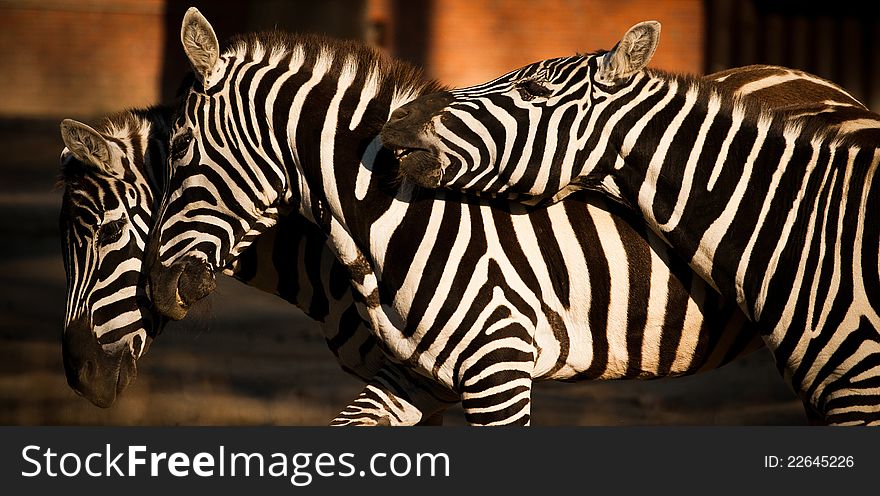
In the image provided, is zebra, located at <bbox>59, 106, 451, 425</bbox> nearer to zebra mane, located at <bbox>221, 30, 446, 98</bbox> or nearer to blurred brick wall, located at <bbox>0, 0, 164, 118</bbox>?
zebra mane, located at <bbox>221, 30, 446, 98</bbox>

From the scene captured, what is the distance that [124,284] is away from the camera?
422cm

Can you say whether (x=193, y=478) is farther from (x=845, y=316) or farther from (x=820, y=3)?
(x=820, y=3)

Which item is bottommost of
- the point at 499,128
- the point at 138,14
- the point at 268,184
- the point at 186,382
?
the point at 186,382

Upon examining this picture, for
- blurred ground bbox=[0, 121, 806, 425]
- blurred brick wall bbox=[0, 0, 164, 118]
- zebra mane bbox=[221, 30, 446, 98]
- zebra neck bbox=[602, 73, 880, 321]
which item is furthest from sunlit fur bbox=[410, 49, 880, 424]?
blurred brick wall bbox=[0, 0, 164, 118]

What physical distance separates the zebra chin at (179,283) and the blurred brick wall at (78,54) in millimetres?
13703

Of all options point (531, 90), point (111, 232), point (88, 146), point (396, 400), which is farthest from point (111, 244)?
point (531, 90)

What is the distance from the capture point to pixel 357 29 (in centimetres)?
1423

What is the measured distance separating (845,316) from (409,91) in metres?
1.76

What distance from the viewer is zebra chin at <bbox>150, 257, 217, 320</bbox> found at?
12.7ft

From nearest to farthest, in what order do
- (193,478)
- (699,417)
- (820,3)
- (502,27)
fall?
(193,478), (699,417), (820,3), (502,27)

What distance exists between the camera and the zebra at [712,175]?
357cm

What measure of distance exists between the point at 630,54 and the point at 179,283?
5.99 feet

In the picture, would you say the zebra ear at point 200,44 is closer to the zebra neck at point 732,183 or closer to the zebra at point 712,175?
the zebra at point 712,175

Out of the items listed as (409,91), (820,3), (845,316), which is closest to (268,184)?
(409,91)
